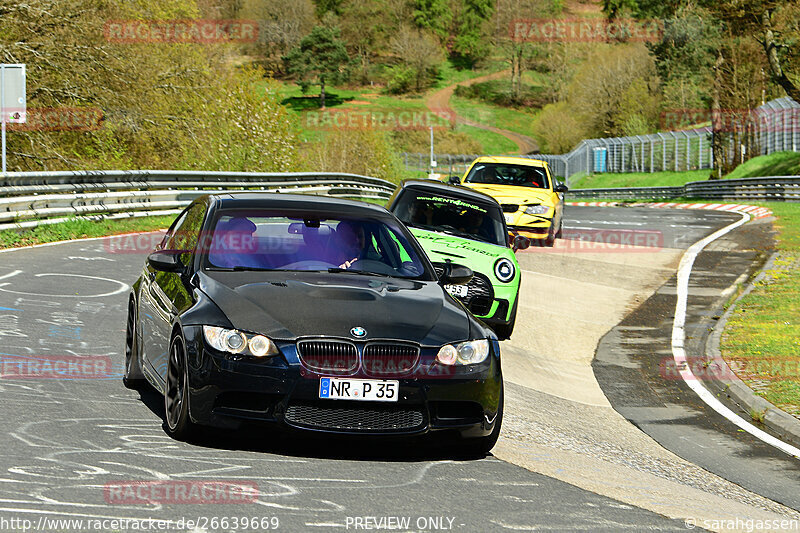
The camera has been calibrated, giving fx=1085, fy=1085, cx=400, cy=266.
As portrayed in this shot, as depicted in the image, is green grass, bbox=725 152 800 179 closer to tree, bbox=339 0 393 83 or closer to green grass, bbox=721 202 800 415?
green grass, bbox=721 202 800 415

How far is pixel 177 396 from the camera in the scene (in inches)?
255

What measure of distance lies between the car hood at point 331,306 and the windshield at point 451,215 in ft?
20.6

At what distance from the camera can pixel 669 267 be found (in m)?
21.4

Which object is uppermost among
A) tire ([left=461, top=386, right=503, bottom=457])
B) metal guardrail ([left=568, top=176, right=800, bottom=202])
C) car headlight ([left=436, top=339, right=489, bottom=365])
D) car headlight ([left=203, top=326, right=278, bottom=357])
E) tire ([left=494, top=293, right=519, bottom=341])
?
car headlight ([left=203, top=326, right=278, bottom=357])

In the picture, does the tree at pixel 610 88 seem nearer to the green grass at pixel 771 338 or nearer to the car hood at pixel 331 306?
the green grass at pixel 771 338

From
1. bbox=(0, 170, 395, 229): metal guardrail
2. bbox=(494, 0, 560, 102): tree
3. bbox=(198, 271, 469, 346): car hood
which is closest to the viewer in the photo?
bbox=(198, 271, 469, 346): car hood

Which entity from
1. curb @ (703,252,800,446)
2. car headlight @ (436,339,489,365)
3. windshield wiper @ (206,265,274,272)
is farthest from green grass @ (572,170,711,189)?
car headlight @ (436,339,489,365)

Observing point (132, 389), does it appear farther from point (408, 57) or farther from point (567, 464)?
point (408, 57)

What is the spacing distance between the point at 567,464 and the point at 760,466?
2054 millimetres

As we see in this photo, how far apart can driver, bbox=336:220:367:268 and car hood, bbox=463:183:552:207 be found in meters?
12.8

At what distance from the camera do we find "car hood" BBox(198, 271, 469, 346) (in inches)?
245

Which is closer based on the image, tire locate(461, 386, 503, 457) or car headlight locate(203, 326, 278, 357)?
car headlight locate(203, 326, 278, 357)

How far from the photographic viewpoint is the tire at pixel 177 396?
631cm

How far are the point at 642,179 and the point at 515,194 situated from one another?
56.1 metres
